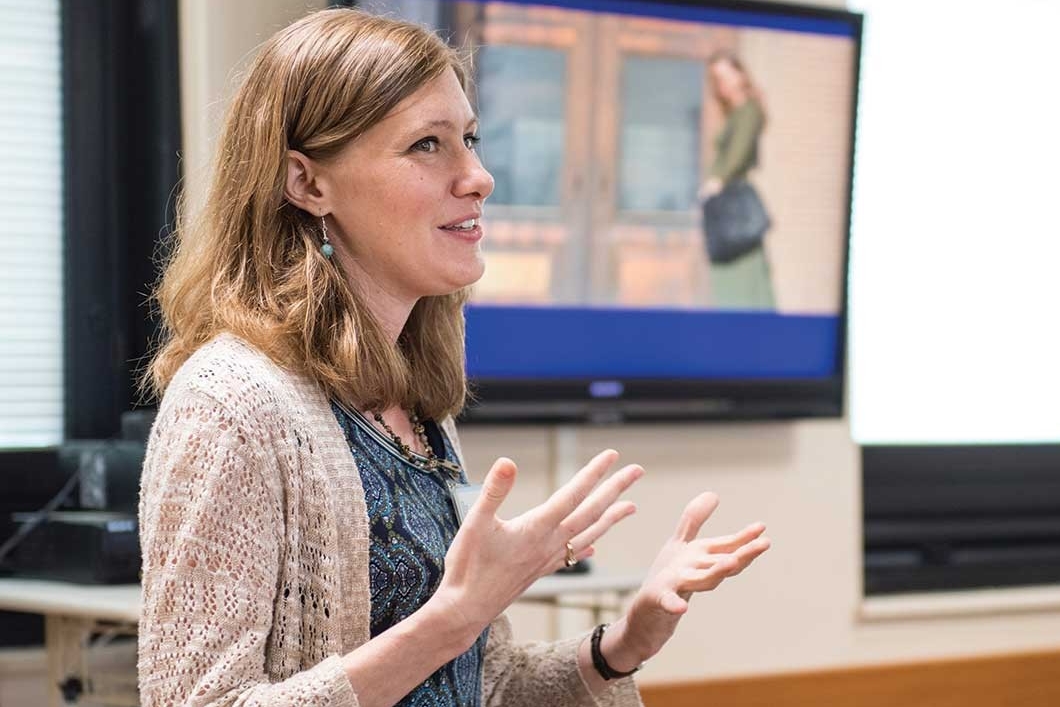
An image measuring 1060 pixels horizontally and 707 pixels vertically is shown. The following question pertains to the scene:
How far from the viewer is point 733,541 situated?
145 cm

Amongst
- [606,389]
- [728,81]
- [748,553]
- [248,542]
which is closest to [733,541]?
[748,553]

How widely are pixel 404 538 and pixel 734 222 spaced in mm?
2243

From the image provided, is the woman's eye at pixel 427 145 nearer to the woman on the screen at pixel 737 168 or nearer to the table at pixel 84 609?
the table at pixel 84 609

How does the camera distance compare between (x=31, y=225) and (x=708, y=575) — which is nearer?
(x=708, y=575)

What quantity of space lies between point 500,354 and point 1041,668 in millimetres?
2139

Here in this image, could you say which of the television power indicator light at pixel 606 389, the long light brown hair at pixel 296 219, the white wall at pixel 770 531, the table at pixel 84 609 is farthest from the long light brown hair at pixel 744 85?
the long light brown hair at pixel 296 219

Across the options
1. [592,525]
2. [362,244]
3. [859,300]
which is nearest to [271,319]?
[362,244]

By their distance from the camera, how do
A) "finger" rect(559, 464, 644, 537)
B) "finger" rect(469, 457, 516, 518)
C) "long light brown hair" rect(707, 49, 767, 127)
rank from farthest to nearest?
"long light brown hair" rect(707, 49, 767, 127)
"finger" rect(559, 464, 644, 537)
"finger" rect(469, 457, 516, 518)

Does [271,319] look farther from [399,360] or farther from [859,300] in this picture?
[859,300]

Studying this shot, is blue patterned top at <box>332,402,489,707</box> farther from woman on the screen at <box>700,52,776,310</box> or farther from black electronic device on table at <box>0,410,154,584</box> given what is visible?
woman on the screen at <box>700,52,776,310</box>

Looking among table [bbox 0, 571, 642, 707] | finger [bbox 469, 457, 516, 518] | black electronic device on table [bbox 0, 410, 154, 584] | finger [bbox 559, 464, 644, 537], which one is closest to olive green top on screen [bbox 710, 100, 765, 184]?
table [bbox 0, 571, 642, 707]

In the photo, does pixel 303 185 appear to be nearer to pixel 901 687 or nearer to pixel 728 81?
pixel 728 81

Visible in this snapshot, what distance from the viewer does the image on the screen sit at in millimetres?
3078

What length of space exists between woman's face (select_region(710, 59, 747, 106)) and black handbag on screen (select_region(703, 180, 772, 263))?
229 millimetres
